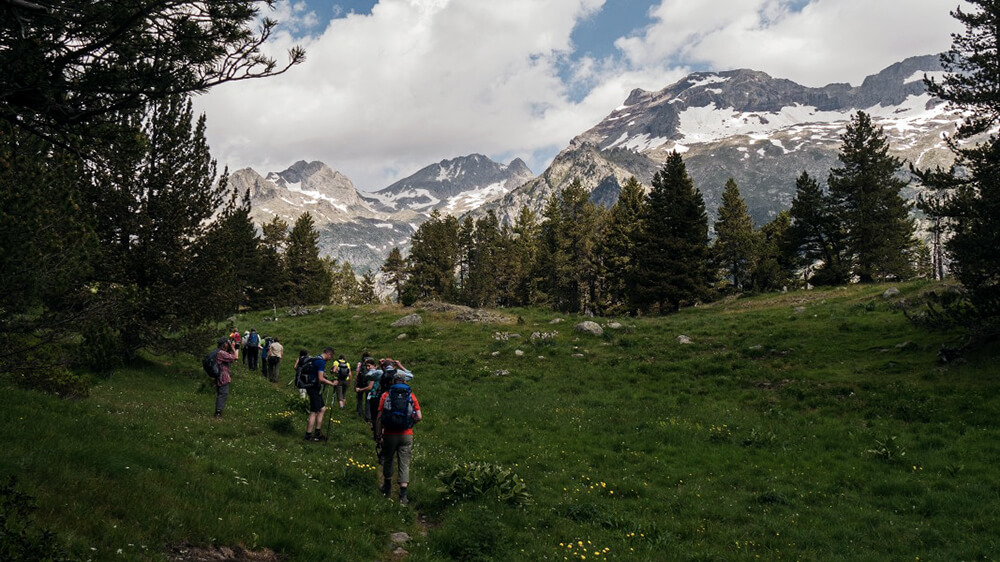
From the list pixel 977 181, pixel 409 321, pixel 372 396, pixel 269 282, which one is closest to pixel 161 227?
pixel 372 396

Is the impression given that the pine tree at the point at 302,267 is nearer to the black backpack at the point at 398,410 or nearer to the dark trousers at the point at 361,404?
the dark trousers at the point at 361,404

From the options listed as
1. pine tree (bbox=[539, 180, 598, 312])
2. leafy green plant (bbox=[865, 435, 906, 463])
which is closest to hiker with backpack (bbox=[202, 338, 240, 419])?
leafy green plant (bbox=[865, 435, 906, 463])

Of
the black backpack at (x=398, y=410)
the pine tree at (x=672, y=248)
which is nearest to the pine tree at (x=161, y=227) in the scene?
the black backpack at (x=398, y=410)

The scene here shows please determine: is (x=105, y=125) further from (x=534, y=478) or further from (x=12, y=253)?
(x=534, y=478)

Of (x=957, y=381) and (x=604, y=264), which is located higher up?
(x=604, y=264)

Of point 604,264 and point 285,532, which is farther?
point 604,264

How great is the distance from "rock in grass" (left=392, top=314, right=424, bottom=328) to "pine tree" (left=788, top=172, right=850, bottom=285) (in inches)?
1589

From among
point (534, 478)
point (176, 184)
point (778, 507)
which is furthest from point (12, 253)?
point (778, 507)

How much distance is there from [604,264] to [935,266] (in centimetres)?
4739

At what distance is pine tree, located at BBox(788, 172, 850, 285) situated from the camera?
166ft

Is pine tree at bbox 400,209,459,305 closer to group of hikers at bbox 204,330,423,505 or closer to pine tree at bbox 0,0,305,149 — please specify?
group of hikers at bbox 204,330,423,505

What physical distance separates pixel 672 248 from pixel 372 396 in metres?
35.5

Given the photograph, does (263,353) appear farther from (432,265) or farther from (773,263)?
(773,263)

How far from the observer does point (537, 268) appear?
63.4m
